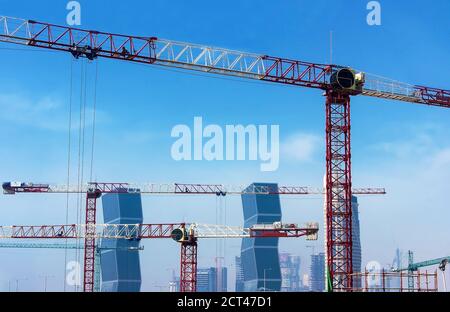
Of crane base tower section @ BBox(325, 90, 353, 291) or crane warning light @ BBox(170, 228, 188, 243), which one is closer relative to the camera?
crane base tower section @ BBox(325, 90, 353, 291)

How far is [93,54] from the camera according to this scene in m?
107

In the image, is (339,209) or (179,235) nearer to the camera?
(339,209)

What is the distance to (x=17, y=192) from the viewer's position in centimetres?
19675

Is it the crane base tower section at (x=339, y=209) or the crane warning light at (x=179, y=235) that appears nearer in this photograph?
the crane base tower section at (x=339, y=209)

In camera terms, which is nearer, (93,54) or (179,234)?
(93,54)
